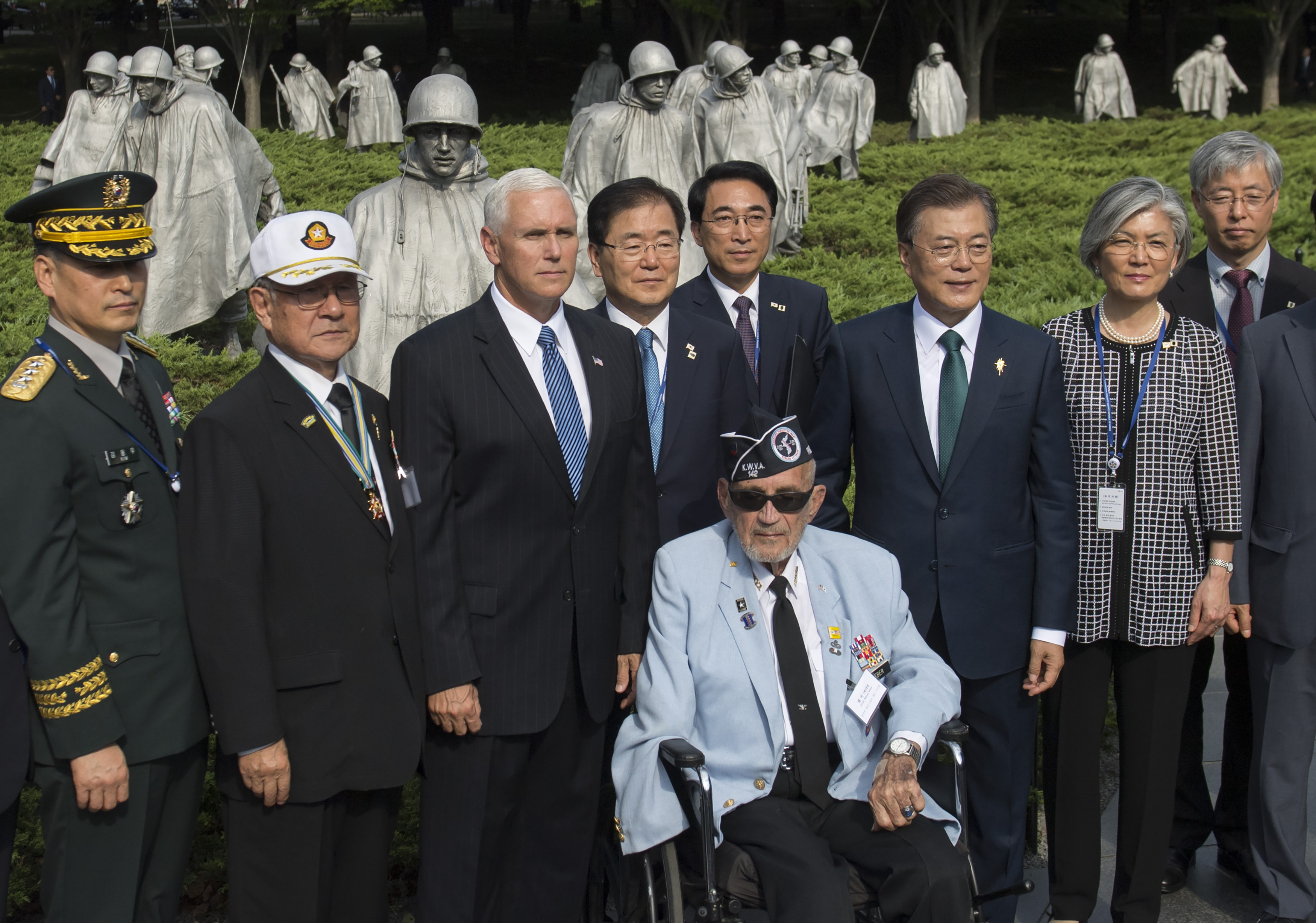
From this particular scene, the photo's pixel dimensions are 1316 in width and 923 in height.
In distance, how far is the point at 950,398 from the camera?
3789 mm

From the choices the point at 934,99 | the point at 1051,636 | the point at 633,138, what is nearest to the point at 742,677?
the point at 1051,636

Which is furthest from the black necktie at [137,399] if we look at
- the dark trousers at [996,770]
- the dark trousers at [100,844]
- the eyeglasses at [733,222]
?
the dark trousers at [996,770]

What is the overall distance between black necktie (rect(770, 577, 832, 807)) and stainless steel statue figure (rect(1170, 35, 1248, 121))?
102ft

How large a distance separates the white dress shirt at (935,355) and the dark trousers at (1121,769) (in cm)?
25

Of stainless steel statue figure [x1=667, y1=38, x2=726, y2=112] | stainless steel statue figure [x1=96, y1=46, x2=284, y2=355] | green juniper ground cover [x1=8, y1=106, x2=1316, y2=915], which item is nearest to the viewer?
green juniper ground cover [x1=8, y1=106, x2=1316, y2=915]

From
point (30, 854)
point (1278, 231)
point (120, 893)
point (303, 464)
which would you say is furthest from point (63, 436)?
point (1278, 231)

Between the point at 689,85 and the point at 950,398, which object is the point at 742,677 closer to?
the point at 950,398

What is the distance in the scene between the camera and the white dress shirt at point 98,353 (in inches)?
119

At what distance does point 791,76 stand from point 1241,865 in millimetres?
21364

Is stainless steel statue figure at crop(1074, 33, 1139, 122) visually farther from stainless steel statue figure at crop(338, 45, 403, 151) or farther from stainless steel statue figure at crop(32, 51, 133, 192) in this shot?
stainless steel statue figure at crop(32, 51, 133, 192)

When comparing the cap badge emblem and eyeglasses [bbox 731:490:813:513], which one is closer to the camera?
the cap badge emblem

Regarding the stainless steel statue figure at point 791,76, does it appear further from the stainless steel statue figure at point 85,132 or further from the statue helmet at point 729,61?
the stainless steel statue figure at point 85,132

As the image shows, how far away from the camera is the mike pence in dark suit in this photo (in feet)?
10.9

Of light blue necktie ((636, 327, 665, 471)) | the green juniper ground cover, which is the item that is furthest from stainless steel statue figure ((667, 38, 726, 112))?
light blue necktie ((636, 327, 665, 471))
